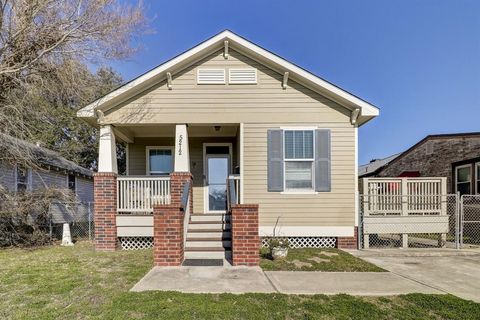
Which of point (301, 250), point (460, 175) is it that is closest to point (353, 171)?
point (301, 250)

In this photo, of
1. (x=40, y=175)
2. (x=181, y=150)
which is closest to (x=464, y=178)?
(x=181, y=150)

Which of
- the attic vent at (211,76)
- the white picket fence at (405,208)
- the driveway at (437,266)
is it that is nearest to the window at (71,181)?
the attic vent at (211,76)

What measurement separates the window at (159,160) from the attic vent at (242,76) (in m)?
3.41

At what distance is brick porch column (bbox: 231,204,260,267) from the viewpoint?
6.02 meters

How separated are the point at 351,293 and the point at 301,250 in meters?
3.19

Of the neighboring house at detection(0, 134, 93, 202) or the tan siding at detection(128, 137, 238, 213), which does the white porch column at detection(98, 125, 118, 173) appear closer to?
the tan siding at detection(128, 137, 238, 213)

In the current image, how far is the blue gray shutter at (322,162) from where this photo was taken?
8.15 metres

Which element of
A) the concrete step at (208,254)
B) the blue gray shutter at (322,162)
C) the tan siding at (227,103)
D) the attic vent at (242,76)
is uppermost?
the attic vent at (242,76)

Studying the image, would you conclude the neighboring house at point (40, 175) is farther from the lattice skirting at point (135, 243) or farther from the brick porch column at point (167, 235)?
the brick porch column at point (167, 235)

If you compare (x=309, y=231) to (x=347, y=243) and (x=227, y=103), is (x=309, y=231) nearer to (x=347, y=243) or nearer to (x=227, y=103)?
(x=347, y=243)

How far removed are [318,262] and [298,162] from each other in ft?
9.26

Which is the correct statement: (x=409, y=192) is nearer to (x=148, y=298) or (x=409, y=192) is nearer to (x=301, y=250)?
(x=301, y=250)

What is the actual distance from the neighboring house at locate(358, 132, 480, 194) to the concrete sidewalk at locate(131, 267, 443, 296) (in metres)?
10.4

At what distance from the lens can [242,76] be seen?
831cm
